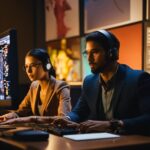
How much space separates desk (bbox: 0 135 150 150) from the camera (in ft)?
4.97

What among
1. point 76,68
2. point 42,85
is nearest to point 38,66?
point 42,85

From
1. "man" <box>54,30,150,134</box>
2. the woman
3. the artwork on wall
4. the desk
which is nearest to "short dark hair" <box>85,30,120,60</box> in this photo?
"man" <box>54,30,150,134</box>

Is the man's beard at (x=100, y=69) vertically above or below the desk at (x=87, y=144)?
above

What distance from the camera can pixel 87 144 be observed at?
61.6 inches

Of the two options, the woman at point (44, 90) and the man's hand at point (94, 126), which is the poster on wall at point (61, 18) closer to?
the woman at point (44, 90)

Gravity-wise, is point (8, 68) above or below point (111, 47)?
below

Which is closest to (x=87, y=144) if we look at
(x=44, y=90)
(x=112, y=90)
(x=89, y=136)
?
(x=89, y=136)

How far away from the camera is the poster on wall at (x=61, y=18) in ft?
14.6

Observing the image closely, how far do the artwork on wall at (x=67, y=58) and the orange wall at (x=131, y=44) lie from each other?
83 centimetres

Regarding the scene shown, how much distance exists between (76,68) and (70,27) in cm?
52

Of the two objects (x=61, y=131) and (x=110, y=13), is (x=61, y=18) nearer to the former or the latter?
(x=110, y=13)

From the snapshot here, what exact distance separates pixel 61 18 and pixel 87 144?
133 inches

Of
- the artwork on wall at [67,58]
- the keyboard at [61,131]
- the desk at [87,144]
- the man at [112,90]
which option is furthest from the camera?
the artwork on wall at [67,58]

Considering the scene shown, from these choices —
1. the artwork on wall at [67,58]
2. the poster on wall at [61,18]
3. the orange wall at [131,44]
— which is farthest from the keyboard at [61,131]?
the poster on wall at [61,18]
